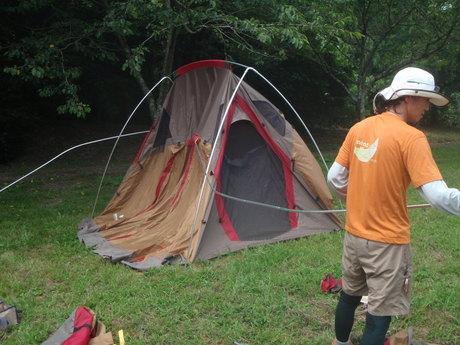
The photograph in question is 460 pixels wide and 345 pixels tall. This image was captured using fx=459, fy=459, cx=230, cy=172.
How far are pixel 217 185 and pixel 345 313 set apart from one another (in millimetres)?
2461

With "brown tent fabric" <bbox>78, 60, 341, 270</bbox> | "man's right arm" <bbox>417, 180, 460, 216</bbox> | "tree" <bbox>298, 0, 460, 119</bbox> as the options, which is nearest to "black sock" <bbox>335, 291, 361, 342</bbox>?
"man's right arm" <bbox>417, 180, 460, 216</bbox>

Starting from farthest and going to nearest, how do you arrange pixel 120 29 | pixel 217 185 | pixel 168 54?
pixel 168 54 → pixel 120 29 → pixel 217 185

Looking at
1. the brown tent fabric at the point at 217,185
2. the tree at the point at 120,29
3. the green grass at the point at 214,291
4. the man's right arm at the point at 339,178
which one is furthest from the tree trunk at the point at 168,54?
the man's right arm at the point at 339,178

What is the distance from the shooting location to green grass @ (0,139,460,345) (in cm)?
313

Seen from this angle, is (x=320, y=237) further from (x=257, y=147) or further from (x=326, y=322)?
(x=326, y=322)

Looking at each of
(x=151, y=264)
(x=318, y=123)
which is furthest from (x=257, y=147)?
(x=318, y=123)

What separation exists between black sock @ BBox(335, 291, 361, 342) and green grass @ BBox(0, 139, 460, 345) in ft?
1.57

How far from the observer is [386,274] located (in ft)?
7.36

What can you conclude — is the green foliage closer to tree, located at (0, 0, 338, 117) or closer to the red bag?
tree, located at (0, 0, 338, 117)

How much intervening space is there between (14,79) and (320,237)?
758 centimetres

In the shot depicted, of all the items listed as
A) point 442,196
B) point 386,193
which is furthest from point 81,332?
point 442,196

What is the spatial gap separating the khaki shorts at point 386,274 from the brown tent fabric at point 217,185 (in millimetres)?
2354

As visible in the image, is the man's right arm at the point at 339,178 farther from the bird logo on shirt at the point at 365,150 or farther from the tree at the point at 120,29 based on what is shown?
the tree at the point at 120,29

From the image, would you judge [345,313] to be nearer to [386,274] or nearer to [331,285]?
[386,274]
